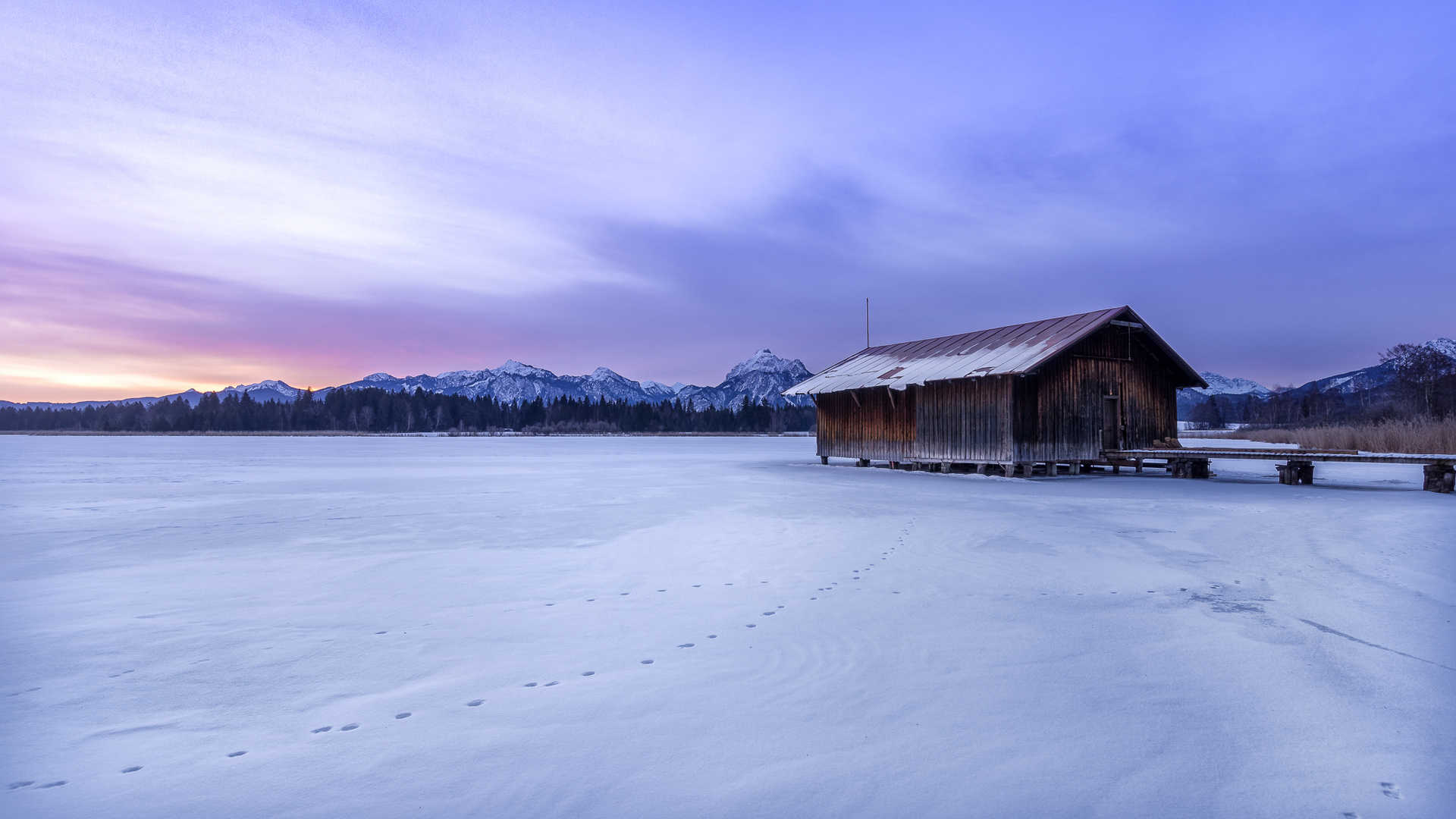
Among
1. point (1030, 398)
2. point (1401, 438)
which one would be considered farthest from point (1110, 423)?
point (1401, 438)

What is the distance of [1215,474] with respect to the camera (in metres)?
22.9

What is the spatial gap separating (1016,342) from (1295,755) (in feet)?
73.1

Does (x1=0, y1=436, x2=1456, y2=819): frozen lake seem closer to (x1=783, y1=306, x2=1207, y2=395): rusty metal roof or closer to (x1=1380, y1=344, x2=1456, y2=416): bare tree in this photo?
(x1=783, y1=306, x2=1207, y2=395): rusty metal roof

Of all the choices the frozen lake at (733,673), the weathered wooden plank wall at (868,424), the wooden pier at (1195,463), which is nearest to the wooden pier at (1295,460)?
the wooden pier at (1195,463)

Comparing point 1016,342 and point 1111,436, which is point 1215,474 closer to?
point 1111,436

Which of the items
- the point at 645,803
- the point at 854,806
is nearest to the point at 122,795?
the point at 645,803

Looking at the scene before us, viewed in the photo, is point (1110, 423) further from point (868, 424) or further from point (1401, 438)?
point (1401, 438)

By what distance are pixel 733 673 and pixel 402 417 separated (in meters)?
154

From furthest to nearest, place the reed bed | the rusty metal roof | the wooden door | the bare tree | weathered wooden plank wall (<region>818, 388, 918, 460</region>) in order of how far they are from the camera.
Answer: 1. the bare tree
2. weathered wooden plank wall (<region>818, 388, 918, 460</region>)
3. the wooden door
4. the reed bed
5. the rusty metal roof

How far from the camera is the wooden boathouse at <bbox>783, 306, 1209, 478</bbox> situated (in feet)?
71.8

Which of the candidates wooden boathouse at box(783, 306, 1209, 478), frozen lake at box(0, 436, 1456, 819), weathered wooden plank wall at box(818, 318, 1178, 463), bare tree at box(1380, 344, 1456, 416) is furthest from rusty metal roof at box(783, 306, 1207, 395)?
bare tree at box(1380, 344, 1456, 416)

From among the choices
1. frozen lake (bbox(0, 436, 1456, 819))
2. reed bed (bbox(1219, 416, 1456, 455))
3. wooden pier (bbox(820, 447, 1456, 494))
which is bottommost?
frozen lake (bbox(0, 436, 1456, 819))

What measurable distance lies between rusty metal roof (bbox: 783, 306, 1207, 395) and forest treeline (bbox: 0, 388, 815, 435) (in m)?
107

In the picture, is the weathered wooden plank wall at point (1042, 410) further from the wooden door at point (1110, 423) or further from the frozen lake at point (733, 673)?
the frozen lake at point (733, 673)
